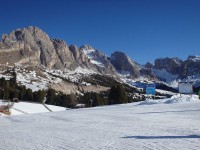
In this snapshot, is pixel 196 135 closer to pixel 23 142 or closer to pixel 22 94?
pixel 23 142

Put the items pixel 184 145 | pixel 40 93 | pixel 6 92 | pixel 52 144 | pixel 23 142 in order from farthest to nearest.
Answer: pixel 40 93 < pixel 6 92 < pixel 23 142 < pixel 52 144 < pixel 184 145

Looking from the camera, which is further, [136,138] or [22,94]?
[22,94]

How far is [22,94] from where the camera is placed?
143 m

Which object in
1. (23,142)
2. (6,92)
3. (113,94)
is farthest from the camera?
(6,92)

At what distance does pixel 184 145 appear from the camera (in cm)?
1173

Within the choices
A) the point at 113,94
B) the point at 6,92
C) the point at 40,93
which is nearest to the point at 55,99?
the point at 40,93

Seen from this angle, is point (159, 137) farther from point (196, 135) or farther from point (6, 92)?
point (6, 92)

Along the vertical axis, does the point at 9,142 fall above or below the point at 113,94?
below

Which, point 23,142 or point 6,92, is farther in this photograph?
point 6,92

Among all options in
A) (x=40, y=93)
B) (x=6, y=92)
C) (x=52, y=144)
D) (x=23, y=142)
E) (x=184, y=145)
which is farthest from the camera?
(x=40, y=93)

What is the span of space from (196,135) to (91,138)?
14.4 ft

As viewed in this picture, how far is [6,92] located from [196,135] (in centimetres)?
11957

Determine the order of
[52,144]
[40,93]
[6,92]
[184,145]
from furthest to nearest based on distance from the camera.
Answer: [40,93]
[6,92]
[52,144]
[184,145]

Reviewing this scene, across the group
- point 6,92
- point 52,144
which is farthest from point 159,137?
point 6,92
